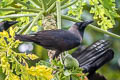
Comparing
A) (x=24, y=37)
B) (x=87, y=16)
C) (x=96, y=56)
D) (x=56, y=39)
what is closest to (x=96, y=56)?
(x=96, y=56)

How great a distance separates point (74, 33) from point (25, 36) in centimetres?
34

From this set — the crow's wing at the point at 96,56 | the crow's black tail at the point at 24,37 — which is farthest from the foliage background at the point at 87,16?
the crow's black tail at the point at 24,37

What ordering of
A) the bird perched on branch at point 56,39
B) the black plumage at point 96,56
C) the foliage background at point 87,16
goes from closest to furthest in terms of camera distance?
1. the bird perched on branch at point 56,39
2. the foliage background at point 87,16
3. the black plumage at point 96,56

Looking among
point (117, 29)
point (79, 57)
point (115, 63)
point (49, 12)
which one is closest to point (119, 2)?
point (117, 29)

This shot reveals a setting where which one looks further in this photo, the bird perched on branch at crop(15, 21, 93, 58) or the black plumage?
the black plumage

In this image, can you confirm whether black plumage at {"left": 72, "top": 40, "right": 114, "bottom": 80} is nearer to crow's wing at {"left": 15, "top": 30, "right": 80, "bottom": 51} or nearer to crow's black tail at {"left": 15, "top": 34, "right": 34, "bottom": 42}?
crow's wing at {"left": 15, "top": 30, "right": 80, "bottom": 51}

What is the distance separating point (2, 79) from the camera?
2.02m

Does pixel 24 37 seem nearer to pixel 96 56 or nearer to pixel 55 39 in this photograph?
pixel 55 39

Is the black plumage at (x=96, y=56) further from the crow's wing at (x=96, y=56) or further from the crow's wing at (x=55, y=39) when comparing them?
the crow's wing at (x=55, y=39)

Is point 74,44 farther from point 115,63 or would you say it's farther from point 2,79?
point 115,63

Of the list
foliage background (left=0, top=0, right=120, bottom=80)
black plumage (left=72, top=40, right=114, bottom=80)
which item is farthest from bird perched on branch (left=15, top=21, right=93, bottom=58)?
black plumage (left=72, top=40, right=114, bottom=80)

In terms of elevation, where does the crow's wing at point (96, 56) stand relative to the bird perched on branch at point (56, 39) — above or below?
below

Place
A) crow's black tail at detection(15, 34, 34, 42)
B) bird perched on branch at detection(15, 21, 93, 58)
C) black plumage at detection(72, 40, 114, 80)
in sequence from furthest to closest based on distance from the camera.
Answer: black plumage at detection(72, 40, 114, 80) → bird perched on branch at detection(15, 21, 93, 58) → crow's black tail at detection(15, 34, 34, 42)

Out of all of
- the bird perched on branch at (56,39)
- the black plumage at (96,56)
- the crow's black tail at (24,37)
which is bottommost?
the black plumage at (96,56)
